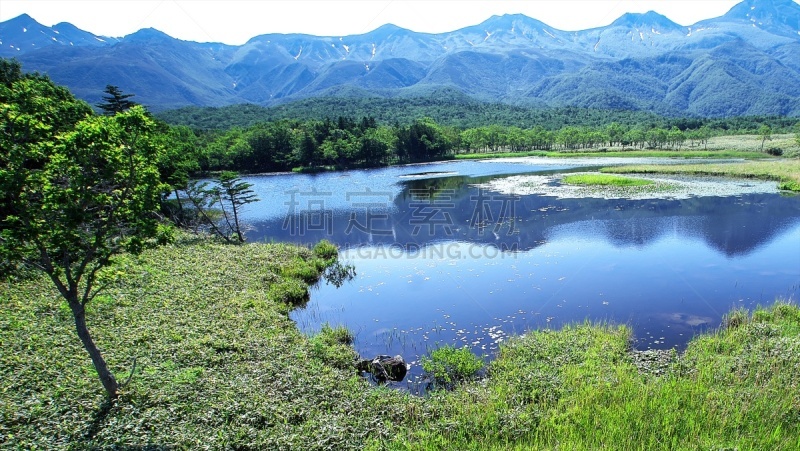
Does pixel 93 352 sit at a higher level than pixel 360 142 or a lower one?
lower

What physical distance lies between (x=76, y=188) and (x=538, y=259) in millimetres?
27121

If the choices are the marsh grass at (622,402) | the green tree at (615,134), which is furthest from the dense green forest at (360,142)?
the marsh grass at (622,402)

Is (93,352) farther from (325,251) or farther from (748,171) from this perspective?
(748,171)

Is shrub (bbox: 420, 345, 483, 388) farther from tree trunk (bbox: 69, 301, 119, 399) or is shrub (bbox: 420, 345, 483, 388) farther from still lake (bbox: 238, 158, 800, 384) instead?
tree trunk (bbox: 69, 301, 119, 399)

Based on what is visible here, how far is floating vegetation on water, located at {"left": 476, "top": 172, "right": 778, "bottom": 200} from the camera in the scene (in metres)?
52.2

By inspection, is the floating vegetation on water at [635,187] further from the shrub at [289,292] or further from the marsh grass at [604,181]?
the shrub at [289,292]

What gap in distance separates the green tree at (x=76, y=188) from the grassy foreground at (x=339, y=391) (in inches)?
58.1

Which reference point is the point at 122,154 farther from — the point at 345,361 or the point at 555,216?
the point at 555,216

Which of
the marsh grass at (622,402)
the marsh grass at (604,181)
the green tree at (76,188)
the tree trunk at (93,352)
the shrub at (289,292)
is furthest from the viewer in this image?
the marsh grass at (604,181)

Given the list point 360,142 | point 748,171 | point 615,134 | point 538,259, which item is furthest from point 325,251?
point 615,134

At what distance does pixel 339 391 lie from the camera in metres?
13.4

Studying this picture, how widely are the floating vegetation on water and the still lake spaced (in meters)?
0.57

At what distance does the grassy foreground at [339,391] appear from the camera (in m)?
10.7

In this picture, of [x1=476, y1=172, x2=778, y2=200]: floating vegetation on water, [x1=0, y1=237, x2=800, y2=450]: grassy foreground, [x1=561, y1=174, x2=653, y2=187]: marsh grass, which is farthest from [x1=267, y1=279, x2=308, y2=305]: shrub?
[x1=561, y1=174, x2=653, y2=187]: marsh grass
